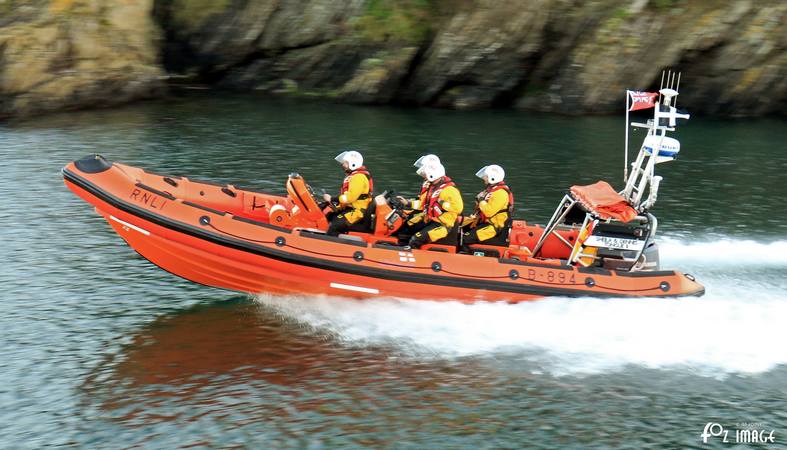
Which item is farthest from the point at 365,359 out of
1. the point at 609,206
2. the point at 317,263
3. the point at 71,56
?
the point at 71,56

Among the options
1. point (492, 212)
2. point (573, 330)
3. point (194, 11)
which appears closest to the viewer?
point (573, 330)

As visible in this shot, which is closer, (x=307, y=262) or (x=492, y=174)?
(x=307, y=262)

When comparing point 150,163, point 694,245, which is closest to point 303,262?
point 694,245

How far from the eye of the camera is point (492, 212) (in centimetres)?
1123

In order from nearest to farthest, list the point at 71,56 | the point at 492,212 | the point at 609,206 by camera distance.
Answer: the point at 609,206
the point at 492,212
the point at 71,56

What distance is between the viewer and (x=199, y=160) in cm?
1917

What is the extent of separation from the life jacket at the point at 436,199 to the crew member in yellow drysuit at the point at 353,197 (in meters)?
0.75

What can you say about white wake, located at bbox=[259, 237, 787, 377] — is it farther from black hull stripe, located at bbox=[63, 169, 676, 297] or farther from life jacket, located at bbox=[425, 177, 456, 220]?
life jacket, located at bbox=[425, 177, 456, 220]

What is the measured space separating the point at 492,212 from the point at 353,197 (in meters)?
1.69

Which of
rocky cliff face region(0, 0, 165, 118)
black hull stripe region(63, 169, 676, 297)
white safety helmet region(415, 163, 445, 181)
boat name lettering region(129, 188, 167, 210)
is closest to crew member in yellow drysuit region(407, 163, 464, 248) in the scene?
white safety helmet region(415, 163, 445, 181)

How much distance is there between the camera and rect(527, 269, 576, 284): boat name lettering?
10891mm

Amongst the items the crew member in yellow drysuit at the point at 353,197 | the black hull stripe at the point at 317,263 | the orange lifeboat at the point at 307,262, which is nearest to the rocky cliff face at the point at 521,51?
the crew member in yellow drysuit at the point at 353,197

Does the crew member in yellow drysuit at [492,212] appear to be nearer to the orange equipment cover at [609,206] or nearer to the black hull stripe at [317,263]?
the black hull stripe at [317,263]

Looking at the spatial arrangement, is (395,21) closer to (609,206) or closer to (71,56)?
(71,56)
